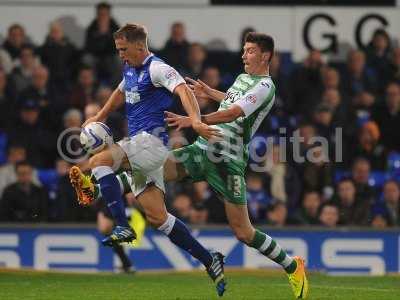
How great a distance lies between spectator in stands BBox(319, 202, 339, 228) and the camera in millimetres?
15523

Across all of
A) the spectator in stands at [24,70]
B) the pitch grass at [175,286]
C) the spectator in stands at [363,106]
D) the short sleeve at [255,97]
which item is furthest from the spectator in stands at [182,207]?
the short sleeve at [255,97]

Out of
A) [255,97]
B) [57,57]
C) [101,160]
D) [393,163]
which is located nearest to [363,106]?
[393,163]

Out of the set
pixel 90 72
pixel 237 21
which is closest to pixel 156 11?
pixel 237 21

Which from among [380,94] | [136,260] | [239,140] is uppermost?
[239,140]

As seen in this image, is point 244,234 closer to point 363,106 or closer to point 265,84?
point 265,84

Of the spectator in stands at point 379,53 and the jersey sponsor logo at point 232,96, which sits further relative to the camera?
the spectator in stands at point 379,53

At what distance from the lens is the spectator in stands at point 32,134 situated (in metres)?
15.8

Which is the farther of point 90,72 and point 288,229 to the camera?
point 90,72

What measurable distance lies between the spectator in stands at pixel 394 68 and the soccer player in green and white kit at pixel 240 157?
7659mm

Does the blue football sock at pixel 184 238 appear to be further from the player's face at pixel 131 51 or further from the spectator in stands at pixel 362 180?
the spectator in stands at pixel 362 180

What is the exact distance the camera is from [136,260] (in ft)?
49.5

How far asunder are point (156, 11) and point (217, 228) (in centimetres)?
474

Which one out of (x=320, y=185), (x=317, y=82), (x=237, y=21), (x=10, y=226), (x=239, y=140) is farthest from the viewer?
(x=237, y=21)

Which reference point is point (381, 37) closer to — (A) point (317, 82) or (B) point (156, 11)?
(A) point (317, 82)
